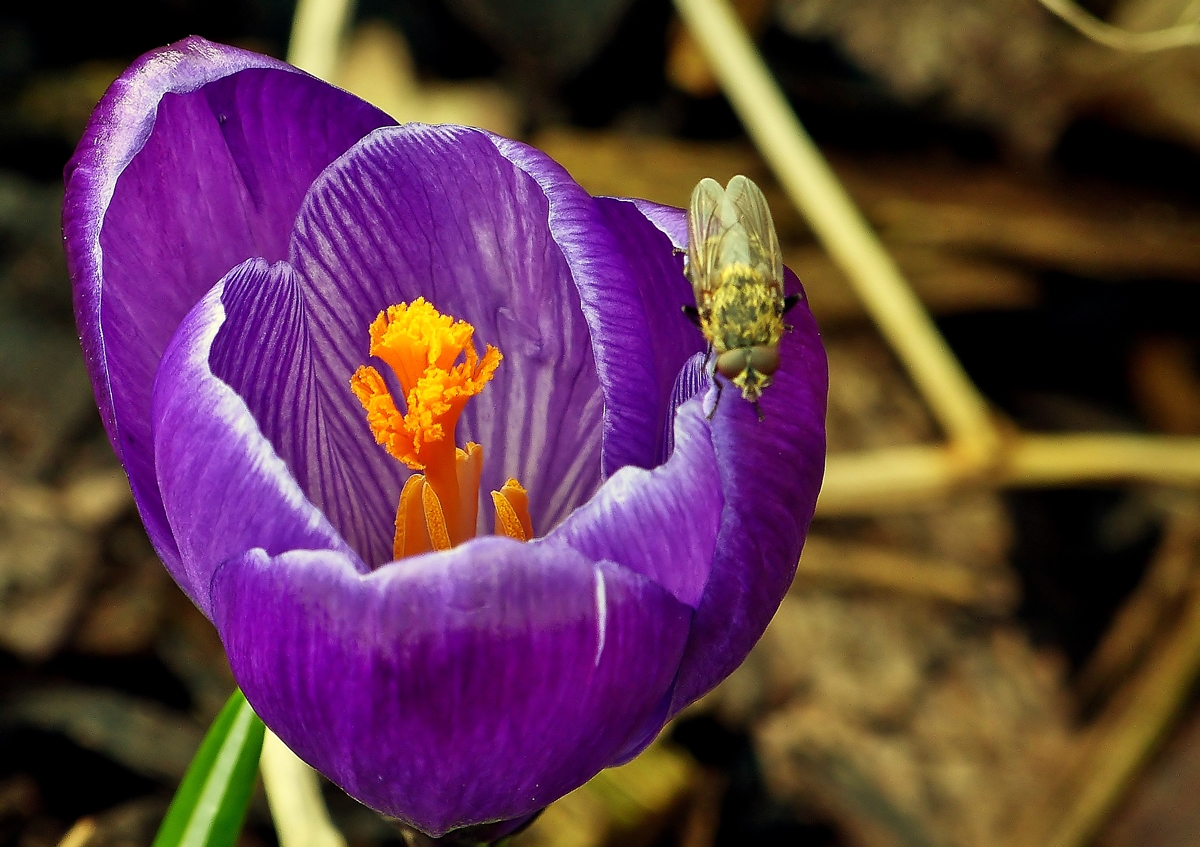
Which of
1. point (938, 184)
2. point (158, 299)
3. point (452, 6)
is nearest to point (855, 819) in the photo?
point (938, 184)

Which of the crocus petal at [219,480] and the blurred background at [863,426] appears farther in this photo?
the blurred background at [863,426]

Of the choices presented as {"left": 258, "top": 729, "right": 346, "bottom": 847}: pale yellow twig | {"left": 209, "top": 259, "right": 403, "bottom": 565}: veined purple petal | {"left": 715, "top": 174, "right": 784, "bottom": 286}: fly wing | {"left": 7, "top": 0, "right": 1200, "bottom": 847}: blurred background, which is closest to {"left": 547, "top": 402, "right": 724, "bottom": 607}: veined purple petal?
{"left": 715, "top": 174, "right": 784, "bottom": 286}: fly wing

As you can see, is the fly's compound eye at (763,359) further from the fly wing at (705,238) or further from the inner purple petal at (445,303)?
the inner purple petal at (445,303)

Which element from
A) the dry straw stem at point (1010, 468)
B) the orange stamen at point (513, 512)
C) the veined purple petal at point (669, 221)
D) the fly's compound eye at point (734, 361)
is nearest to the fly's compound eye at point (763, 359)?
the fly's compound eye at point (734, 361)

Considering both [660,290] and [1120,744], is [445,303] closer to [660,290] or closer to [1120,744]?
[660,290]

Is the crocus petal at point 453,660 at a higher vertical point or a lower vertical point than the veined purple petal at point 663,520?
lower

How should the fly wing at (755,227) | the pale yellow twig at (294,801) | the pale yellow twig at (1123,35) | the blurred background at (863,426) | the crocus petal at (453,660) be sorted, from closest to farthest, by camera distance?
the crocus petal at (453,660)
the fly wing at (755,227)
the pale yellow twig at (294,801)
the pale yellow twig at (1123,35)
the blurred background at (863,426)
